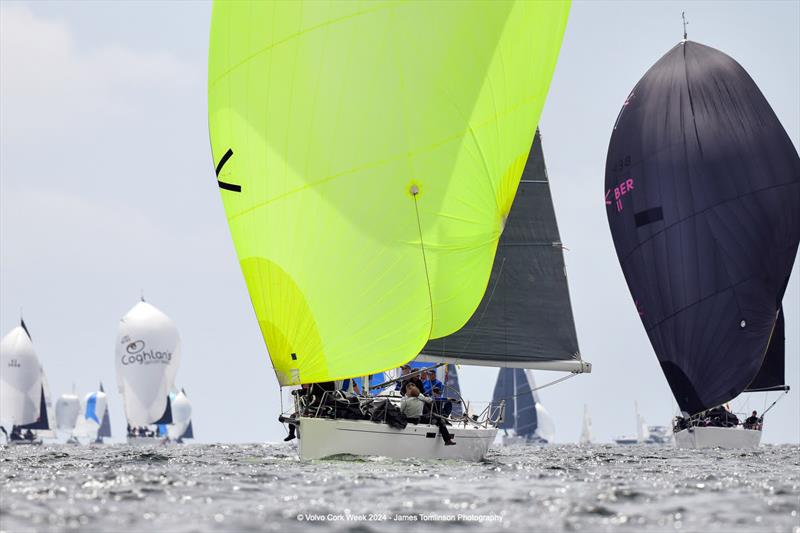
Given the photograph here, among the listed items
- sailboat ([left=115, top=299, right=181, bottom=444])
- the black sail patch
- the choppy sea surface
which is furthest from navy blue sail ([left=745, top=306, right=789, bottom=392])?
sailboat ([left=115, top=299, right=181, bottom=444])

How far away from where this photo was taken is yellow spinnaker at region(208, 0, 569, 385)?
18.4 meters

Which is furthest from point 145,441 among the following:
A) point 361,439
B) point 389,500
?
point 389,500

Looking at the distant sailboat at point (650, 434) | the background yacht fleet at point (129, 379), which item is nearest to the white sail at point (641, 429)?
the distant sailboat at point (650, 434)

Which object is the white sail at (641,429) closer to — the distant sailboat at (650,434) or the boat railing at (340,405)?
the distant sailboat at (650,434)

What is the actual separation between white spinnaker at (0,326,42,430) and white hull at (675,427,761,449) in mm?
52226

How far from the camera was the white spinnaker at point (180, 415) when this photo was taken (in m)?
118

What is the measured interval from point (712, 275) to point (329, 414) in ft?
57.1

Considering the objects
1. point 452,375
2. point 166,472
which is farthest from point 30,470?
point 452,375

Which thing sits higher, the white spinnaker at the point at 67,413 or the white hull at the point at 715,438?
the white spinnaker at the point at 67,413

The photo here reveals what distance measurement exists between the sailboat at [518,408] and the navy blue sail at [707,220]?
5261 cm

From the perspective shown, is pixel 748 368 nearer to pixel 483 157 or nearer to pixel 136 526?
pixel 483 157

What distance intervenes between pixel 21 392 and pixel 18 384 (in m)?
0.60

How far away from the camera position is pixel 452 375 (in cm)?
A: 4909

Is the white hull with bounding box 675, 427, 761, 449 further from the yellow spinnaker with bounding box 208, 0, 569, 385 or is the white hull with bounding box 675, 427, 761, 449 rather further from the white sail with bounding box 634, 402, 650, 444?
the white sail with bounding box 634, 402, 650, 444
